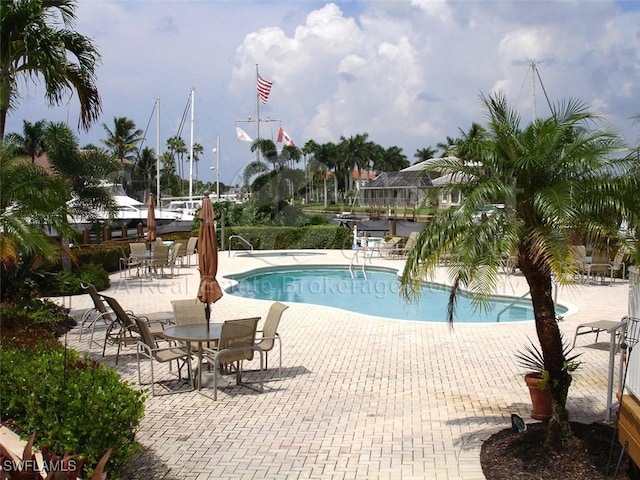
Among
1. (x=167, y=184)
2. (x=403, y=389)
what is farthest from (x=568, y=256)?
(x=167, y=184)

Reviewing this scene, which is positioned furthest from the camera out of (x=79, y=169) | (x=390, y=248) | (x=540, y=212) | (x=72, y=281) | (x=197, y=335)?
(x=390, y=248)

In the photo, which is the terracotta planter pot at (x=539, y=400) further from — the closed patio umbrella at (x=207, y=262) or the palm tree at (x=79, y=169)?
the palm tree at (x=79, y=169)

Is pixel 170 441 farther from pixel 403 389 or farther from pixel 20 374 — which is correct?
pixel 403 389

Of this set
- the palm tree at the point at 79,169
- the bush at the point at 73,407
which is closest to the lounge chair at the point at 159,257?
the palm tree at the point at 79,169

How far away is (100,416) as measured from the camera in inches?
189

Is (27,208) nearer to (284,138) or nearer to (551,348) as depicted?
(551,348)

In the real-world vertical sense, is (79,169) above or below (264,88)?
below

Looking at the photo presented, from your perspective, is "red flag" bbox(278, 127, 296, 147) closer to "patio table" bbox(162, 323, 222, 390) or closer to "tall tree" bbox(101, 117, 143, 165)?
"patio table" bbox(162, 323, 222, 390)

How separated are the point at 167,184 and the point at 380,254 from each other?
2630 inches

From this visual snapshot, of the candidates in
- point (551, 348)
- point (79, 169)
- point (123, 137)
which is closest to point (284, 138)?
point (79, 169)

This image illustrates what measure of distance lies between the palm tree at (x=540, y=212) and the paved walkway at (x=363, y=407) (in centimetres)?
135

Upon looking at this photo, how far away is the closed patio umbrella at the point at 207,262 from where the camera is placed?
8.17m

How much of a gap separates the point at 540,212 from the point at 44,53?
899cm

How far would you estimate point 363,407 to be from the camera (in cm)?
714
